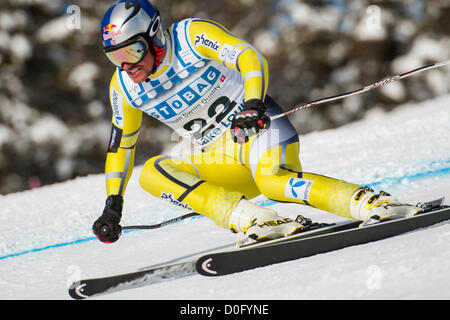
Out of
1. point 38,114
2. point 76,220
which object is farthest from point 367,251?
point 38,114

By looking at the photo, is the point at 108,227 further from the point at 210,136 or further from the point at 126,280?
the point at 210,136

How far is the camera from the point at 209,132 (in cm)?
313

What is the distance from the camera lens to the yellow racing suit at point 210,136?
2.79 meters

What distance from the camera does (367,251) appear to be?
2.45 metres

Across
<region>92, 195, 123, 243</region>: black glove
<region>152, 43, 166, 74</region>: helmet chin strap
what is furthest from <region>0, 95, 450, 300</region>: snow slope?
<region>152, 43, 166, 74</region>: helmet chin strap

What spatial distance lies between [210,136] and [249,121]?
0.61 meters

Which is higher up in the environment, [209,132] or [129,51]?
[129,51]

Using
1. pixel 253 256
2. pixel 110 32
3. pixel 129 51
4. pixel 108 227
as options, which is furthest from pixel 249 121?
pixel 108 227

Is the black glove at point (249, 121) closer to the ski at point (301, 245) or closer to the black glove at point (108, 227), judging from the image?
the ski at point (301, 245)

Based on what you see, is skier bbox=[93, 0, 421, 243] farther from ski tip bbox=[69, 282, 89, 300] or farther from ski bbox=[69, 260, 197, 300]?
ski tip bbox=[69, 282, 89, 300]

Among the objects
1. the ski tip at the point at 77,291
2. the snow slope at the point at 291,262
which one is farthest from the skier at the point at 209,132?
the ski tip at the point at 77,291

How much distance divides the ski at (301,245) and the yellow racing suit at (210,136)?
18 centimetres

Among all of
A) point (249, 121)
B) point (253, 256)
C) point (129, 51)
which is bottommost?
point (253, 256)

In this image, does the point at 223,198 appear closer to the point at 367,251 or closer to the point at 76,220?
the point at 367,251
